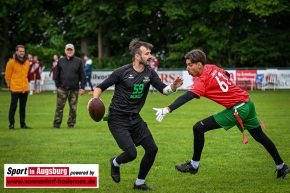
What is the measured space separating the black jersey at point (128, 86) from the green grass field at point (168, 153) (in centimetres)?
114

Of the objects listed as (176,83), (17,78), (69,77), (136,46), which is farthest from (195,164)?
(17,78)

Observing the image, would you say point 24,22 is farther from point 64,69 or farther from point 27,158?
point 27,158

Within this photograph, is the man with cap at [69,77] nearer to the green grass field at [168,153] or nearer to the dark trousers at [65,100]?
the dark trousers at [65,100]

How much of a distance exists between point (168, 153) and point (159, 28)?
120 feet

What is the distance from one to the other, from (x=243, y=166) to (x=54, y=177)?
11.9ft

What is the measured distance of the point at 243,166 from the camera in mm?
11203

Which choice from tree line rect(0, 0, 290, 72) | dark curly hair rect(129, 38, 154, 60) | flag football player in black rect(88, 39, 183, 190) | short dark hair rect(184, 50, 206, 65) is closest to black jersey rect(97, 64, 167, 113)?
flag football player in black rect(88, 39, 183, 190)

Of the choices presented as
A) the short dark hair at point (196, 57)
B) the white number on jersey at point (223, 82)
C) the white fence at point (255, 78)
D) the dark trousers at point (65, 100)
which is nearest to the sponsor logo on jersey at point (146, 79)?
the short dark hair at point (196, 57)

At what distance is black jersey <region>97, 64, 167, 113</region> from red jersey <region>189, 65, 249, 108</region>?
713 mm

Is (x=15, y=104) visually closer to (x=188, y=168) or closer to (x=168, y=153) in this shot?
(x=168, y=153)

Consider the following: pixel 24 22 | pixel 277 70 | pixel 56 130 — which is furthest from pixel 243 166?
pixel 24 22

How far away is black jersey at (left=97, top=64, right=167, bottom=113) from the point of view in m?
9.30

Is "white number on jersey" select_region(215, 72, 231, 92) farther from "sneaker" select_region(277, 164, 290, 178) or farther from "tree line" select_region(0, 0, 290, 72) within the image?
"tree line" select_region(0, 0, 290, 72)

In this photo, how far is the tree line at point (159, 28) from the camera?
44.8 meters
